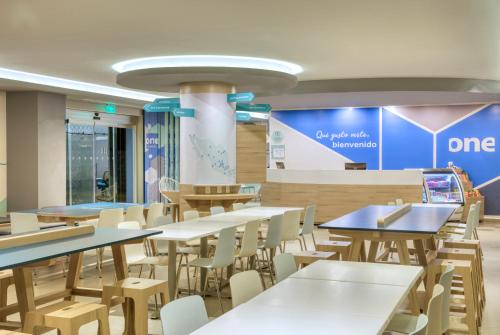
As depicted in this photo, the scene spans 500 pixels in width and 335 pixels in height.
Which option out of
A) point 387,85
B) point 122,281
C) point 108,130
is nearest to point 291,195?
point 387,85

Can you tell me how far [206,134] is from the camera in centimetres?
1027

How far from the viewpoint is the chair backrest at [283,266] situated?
13.2 feet

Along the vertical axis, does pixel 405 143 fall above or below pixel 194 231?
above

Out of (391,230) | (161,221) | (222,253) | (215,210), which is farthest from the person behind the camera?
(215,210)

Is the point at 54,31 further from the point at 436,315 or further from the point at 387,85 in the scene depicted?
the point at 387,85

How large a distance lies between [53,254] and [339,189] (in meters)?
9.72

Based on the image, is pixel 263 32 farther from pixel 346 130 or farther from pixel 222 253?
pixel 346 130

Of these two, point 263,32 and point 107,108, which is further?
point 107,108

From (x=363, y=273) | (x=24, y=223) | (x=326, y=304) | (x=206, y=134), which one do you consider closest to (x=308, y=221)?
(x=206, y=134)

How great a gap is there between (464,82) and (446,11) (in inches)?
227

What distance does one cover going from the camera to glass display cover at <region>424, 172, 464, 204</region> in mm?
12711

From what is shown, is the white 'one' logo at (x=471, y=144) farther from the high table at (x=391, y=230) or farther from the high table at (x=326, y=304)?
the high table at (x=326, y=304)

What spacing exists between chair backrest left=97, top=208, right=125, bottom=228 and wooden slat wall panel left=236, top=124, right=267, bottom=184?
410cm

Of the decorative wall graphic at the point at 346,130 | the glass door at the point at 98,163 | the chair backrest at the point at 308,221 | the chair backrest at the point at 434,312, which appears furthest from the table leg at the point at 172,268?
the decorative wall graphic at the point at 346,130
